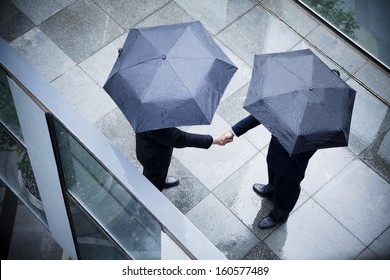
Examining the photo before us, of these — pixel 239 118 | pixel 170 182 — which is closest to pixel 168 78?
pixel 170 182

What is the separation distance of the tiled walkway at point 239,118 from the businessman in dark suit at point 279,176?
17 centimetres

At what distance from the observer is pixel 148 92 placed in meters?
5.81

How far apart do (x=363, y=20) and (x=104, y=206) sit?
492cm

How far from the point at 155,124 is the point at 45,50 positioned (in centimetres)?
379

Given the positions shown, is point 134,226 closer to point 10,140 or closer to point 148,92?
point 148,92

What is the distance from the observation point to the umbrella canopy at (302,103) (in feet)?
19.4

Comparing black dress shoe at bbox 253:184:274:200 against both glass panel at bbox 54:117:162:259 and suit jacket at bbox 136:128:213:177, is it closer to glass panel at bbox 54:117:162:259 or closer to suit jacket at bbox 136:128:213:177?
suit jacket at bbox 136:128:213:177

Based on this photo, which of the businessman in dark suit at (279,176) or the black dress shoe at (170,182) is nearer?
the businessman in dark suit at (279,176)

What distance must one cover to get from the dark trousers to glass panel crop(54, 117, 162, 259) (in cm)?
191

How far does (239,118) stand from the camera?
8.41 metres

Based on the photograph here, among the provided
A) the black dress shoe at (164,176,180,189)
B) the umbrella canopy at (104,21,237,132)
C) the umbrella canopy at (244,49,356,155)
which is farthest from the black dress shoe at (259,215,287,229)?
the umbrella canopy at (104,21,237,132)

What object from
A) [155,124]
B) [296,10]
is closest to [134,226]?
[155,124]

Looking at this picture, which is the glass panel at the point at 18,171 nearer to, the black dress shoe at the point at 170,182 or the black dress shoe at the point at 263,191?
the black dress shoe at the point at 170,182

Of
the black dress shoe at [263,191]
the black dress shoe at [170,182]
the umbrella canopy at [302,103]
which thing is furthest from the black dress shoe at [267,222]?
the umbrella canopy at [302,103]
